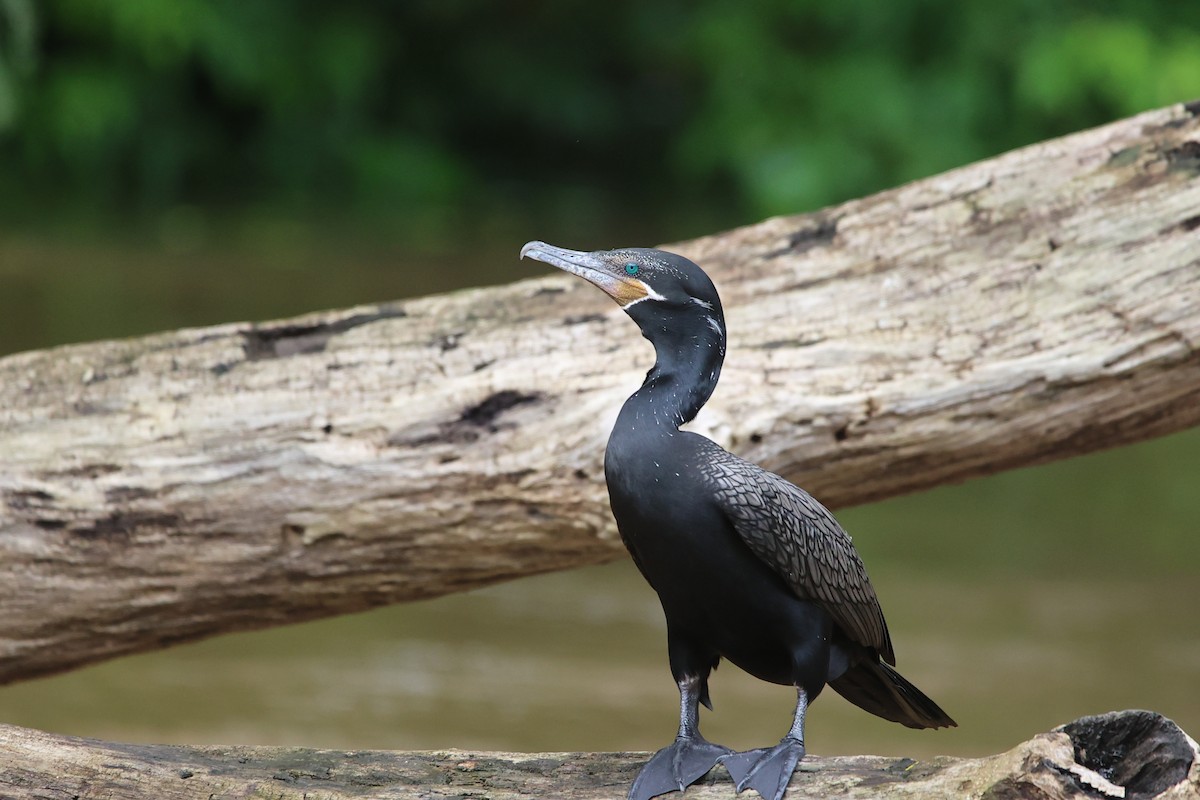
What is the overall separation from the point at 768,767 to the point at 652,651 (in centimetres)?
278

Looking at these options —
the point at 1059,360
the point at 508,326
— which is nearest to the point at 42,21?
the point at 508,326

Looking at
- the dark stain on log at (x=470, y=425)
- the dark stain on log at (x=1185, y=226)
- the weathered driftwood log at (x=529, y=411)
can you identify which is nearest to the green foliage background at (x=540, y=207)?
the weathered driftwood log at (x=529, y=411)

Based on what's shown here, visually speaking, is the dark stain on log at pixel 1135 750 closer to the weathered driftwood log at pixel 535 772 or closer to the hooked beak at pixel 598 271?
the weathered driftwood log at pixel 535 772

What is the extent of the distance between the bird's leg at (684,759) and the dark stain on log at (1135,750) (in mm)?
518

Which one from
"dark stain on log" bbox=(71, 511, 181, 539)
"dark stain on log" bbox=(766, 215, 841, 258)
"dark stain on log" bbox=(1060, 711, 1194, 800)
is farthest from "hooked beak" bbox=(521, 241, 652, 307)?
"dark stain on log" bbox=(71, 511, 181, 539)

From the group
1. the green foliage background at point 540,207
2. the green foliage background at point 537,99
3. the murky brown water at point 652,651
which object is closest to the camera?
the murky brown water at point 652,651

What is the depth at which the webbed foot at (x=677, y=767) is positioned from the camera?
80.3 inches

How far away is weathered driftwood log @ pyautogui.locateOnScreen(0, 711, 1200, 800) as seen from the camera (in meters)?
1.87

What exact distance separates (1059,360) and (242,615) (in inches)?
69.6

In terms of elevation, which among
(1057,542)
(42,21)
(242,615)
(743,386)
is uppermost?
(42,21)

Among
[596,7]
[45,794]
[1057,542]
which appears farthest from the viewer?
[596,7]

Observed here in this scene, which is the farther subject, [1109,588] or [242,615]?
[1109,588]

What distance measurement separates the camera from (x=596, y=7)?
866 centimetres

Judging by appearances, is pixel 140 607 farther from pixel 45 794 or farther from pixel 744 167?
pixel 744 167
